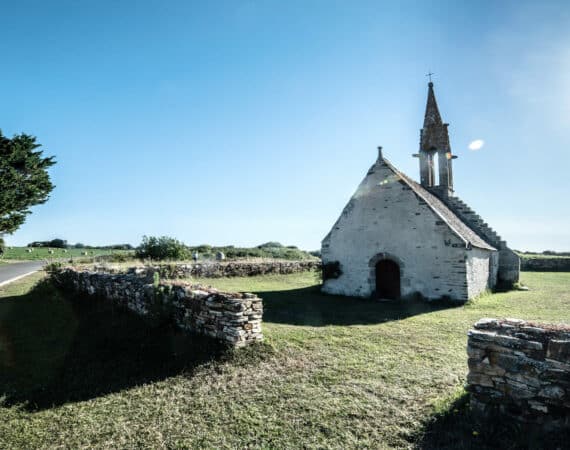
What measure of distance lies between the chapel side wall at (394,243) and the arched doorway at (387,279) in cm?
38

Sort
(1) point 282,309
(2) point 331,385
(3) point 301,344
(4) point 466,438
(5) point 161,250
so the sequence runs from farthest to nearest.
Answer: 1. (5) point 161,250
2. (1) point 282,309
3. (3) point 301,344
4. (2) point 331,385
5. (4) point 466,438

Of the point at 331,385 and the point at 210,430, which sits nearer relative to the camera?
the point at 210,430

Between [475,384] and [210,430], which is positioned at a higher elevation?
Answer: [475,384]

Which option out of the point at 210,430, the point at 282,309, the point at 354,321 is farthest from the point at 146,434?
the point at 282,309

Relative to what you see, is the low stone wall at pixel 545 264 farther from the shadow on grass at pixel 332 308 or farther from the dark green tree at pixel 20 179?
the dark green tree at pixel 20 179

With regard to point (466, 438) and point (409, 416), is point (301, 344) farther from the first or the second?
point (466, 438)

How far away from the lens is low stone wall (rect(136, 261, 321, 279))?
62.5 feet

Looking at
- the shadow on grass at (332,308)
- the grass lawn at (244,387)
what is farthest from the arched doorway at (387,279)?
the grass lawn at (244,387)

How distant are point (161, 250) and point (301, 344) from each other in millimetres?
20230

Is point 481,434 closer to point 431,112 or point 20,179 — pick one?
point 431,112

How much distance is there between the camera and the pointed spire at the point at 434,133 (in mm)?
20292

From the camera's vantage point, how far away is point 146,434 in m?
4.55

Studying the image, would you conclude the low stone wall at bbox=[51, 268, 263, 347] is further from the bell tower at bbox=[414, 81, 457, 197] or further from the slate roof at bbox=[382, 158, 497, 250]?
the bell tower at bbox=[414, 81, 457, 197]

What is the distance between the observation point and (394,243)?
49.0ft
